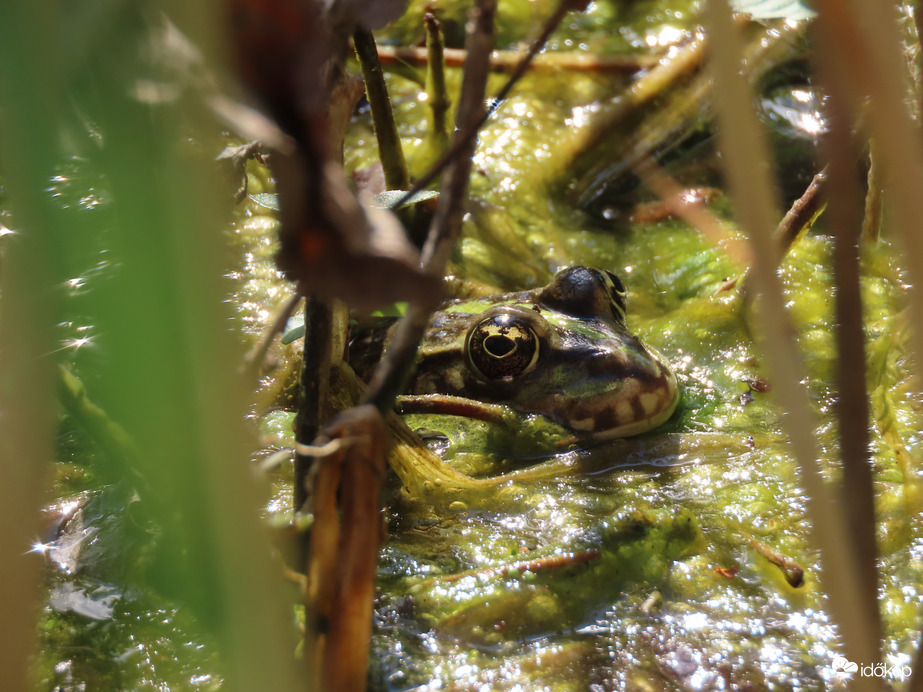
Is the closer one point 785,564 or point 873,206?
point 785,564

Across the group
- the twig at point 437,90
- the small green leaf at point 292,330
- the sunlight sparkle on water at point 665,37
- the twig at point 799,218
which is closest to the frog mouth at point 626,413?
the twig at point 799,218

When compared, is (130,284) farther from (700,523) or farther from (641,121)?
(641,121)

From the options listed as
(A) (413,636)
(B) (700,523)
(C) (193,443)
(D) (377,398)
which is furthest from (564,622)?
(C) (193,443)

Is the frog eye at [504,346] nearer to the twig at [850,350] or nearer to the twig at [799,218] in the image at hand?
the twig at [799,218]

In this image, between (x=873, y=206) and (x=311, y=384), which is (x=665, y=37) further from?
(x=311, y=384)

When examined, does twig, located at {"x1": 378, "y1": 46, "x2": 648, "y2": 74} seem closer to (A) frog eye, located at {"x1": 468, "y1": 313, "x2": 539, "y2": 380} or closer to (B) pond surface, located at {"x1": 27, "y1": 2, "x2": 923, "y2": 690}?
(B) pond surface, located at {"x1": 27, "y1": 2, "x2": 923, "y2": 690}

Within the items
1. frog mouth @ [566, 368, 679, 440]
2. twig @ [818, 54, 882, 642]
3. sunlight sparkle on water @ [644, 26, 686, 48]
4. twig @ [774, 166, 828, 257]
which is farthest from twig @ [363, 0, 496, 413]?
sunlight sparkle on water @ [644, 26, 686, 48]

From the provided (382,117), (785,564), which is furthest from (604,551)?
(382,117)
